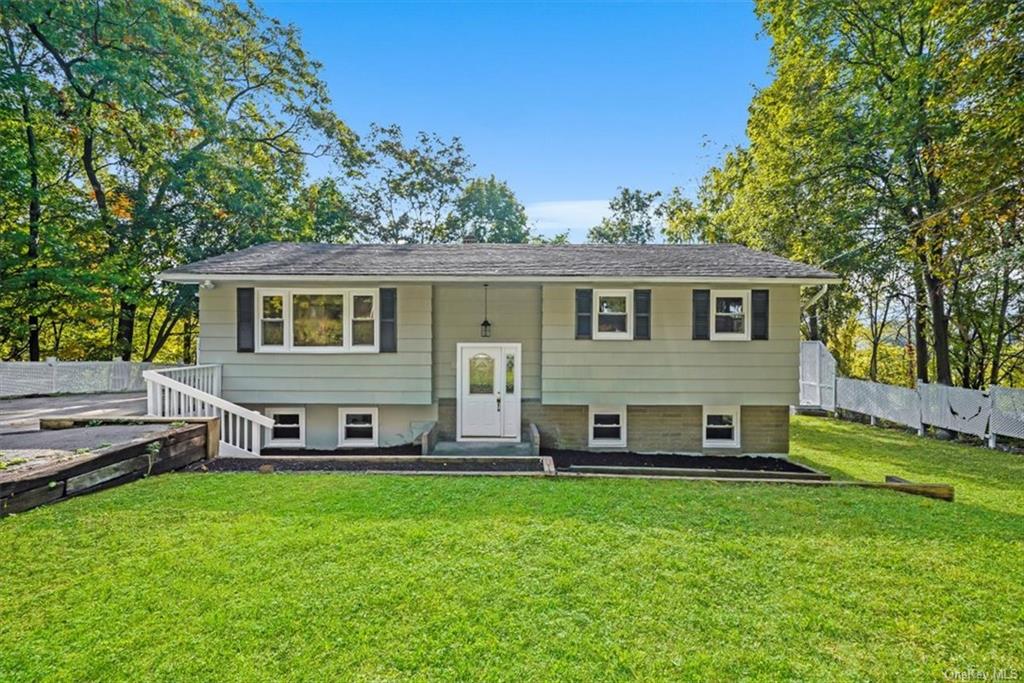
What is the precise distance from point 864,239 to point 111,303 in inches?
1031

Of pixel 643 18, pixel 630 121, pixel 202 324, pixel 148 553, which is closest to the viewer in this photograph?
pixel 148 553

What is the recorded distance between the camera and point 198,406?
8133 mm

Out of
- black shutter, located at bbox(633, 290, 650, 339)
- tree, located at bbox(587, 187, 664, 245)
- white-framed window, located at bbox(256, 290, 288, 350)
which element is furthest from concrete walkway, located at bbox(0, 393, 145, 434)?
tree, located at bbox(587, 187, 664, 245)

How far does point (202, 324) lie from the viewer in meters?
9.47

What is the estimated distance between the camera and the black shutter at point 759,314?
952 cm

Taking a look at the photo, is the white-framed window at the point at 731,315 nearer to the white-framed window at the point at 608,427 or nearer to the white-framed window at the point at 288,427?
the white-framed window at the point at 608,427

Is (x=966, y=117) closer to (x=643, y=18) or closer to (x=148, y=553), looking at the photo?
(x=643, y=18)

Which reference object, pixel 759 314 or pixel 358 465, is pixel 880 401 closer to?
pixel 759 314

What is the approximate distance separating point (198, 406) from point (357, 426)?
293cm

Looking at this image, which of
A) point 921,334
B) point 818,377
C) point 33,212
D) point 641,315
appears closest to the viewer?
point 641,315

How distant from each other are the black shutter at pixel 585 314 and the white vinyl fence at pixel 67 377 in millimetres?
16083

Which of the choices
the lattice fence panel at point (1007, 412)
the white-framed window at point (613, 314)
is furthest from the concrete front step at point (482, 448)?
the lattice fence panel at point (1007, 412)

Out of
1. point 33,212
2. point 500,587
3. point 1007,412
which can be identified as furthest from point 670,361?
point 33,212

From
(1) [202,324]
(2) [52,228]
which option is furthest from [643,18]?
(2) [52,228]
